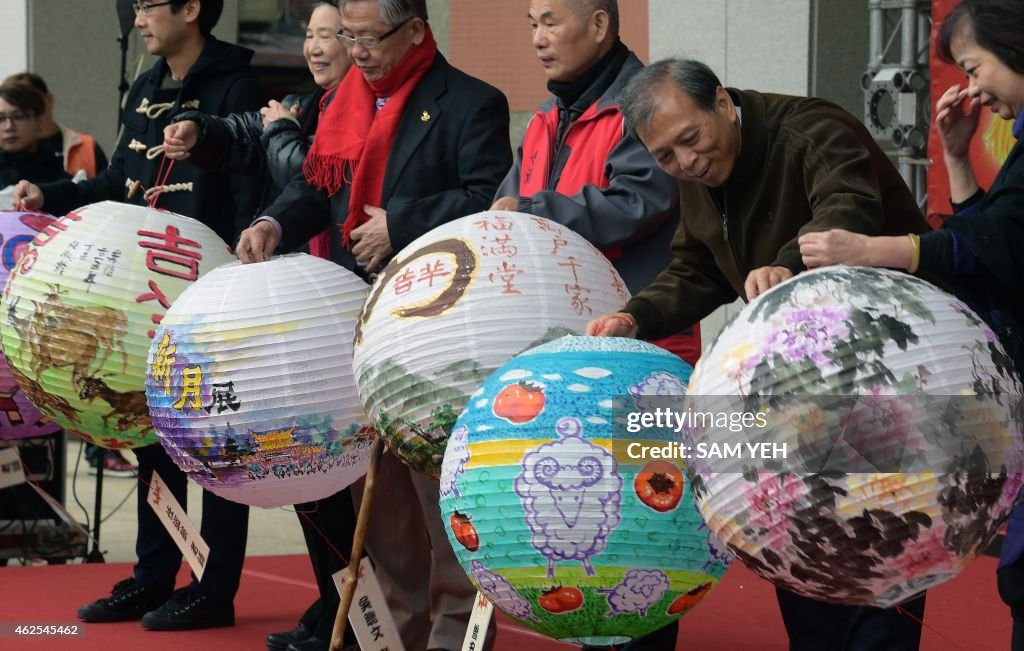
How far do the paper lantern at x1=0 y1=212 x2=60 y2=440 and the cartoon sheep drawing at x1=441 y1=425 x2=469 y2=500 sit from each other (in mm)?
2040

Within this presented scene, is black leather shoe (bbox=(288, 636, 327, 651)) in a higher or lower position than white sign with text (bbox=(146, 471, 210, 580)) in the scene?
lower

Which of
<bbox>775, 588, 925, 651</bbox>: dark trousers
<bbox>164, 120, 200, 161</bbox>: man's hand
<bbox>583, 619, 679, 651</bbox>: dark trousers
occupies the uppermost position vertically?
<bbox>164, 120, 200, 161</bbox>: man's hand

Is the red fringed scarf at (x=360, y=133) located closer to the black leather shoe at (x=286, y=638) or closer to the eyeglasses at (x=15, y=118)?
the black leather shoe at (x=286, y=638)

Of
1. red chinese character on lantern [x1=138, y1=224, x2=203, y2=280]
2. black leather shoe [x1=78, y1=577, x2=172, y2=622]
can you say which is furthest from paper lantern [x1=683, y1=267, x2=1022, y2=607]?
black leather shoe [x1=78, y1=577, x2=172, y2=622]

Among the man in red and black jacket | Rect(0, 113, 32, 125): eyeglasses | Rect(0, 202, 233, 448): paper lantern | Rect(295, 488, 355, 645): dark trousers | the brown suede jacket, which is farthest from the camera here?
Rect(0, 113, 32, 125): eyeglasses

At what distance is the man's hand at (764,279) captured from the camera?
99.3 inches

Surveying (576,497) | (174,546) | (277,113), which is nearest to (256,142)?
(277,113)

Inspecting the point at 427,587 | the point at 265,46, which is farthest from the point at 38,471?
the point at 265,46

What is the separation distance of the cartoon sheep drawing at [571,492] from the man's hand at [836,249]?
1.46ft

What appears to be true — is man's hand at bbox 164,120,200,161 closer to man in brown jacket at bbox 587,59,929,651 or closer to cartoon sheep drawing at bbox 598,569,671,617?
man in brown jacket at bbox 587,59,929,651

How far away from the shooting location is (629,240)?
143 inches

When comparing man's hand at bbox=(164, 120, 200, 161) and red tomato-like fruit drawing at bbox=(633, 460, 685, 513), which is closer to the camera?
red tomato-like fruit drawing at bbox=(633, 460, 685, 513)

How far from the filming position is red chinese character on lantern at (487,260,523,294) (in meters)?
2.80

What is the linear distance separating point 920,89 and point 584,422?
165 inches
